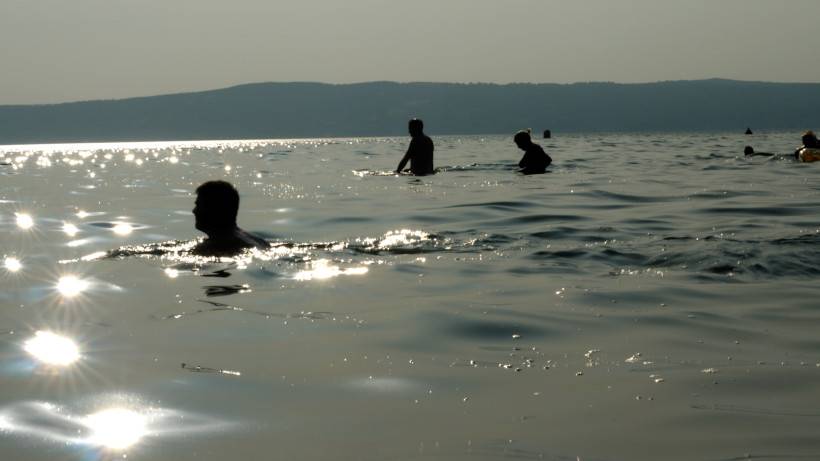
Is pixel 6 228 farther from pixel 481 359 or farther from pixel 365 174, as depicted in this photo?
pixel 365 174

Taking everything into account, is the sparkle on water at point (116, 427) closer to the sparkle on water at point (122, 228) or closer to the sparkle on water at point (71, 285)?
the sparkle on water at point (71, 285)

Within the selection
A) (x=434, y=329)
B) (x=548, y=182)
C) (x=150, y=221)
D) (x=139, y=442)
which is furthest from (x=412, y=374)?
(x=548, y=182)

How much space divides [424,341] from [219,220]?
3952mm

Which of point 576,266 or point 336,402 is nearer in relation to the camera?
point 336,402

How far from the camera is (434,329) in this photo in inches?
233

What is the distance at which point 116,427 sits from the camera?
12.8 feet

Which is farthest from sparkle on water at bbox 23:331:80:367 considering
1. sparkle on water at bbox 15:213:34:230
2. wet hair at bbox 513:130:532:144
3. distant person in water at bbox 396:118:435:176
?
wet hair at bbox 513:130:532:144

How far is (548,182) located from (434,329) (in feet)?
Result: 43.8

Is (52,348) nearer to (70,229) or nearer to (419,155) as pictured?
(70,229)

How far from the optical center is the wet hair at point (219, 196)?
8.76 meters

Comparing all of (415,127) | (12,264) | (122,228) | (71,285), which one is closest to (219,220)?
(71,285)

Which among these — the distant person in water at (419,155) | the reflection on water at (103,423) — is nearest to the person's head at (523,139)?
the distant person in water at (419,155)

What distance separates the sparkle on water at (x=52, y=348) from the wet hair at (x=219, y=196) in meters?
3.01

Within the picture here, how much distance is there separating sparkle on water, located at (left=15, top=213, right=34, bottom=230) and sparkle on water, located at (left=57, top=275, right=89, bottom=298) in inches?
194
